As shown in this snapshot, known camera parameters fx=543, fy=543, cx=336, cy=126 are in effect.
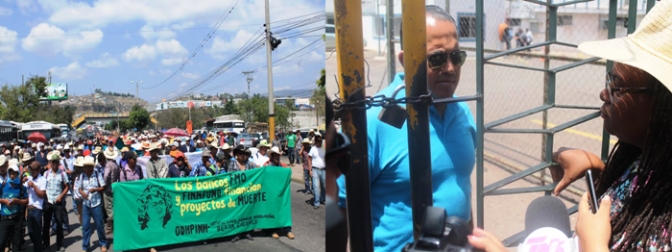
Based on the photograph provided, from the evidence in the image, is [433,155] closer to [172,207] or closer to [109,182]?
[172,207]

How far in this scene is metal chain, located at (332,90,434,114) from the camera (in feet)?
2.55

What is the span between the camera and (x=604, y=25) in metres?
1.75

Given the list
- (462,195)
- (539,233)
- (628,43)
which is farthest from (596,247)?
(628,43)

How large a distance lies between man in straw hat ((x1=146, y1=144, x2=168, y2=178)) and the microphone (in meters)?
5.70

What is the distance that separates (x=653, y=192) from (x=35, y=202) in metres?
5.20

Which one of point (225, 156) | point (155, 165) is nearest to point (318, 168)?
point (225, 156)

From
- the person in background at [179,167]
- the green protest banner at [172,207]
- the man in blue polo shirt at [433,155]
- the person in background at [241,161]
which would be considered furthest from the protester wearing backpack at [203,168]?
the man in blue polo shirt at [433,155]

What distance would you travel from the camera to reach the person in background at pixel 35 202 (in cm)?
468

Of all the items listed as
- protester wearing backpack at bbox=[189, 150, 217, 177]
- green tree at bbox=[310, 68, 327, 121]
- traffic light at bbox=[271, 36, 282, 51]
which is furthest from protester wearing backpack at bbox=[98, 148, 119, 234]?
green tree at bbox=[310, 68, 327, 121]

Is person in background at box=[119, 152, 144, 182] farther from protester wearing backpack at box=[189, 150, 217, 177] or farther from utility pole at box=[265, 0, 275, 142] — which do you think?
utility pole at box=[265, 0, 275, 142]

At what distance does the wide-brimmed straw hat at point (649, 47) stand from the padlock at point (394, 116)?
0.40 metres

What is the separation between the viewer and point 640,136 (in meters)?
1.02

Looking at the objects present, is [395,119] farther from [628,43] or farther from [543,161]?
[543,161]

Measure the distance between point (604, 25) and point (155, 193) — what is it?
5.12m
